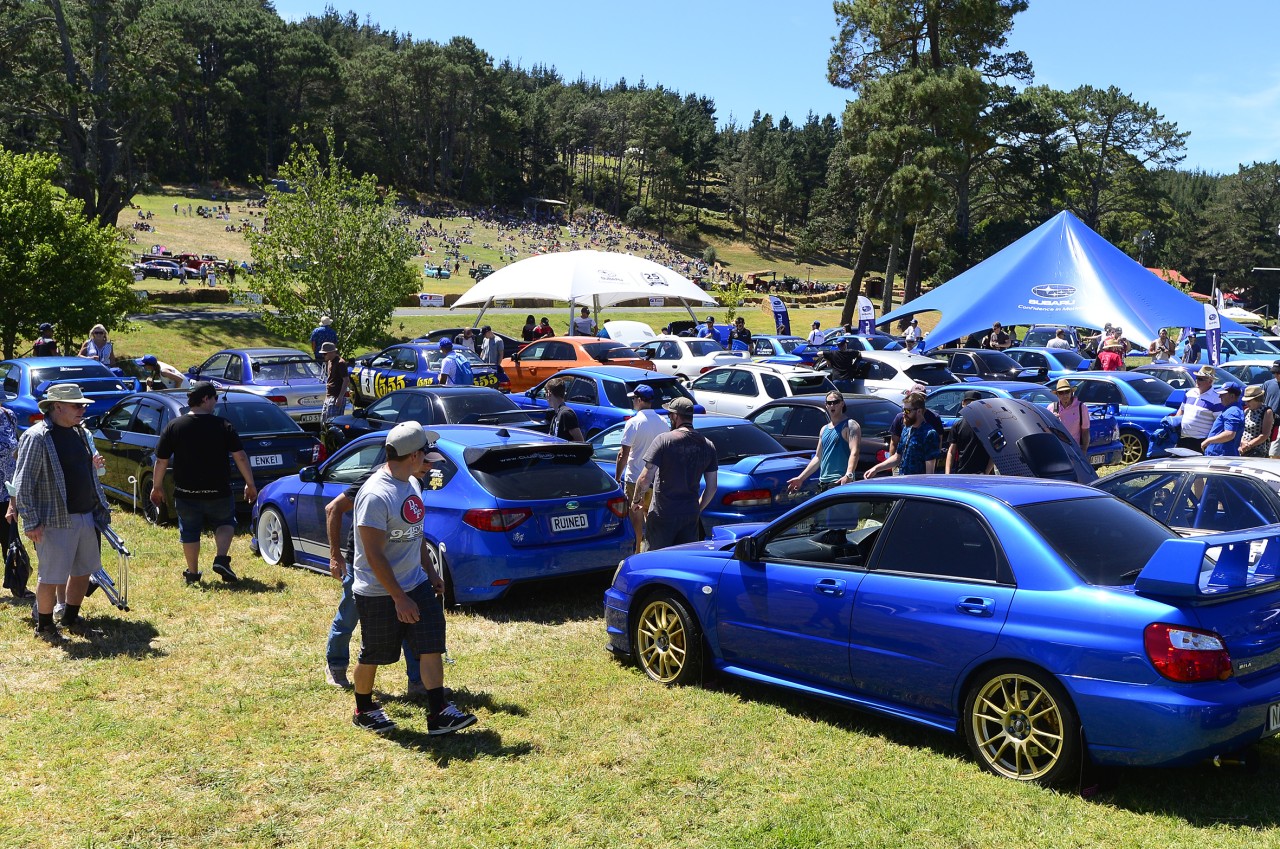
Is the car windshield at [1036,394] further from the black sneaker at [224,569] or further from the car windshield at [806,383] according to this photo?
the black sneaker at [224,569]

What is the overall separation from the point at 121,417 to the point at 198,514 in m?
4.69

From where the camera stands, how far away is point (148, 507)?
12844mm

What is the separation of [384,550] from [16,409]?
43.2ft

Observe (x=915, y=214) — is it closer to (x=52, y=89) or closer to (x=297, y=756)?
(x=52, y=89)

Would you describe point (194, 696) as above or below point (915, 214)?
below

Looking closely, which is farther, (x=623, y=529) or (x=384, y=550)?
(x=623, y=529)

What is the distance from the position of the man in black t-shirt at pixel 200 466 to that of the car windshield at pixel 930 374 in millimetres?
13837

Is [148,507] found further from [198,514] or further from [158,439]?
[198,514]

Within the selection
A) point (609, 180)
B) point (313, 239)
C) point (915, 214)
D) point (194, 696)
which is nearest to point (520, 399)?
point (194, 696)

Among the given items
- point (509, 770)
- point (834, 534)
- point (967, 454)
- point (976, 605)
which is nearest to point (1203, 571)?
point (976, 605)

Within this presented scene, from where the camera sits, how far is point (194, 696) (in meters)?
6.89

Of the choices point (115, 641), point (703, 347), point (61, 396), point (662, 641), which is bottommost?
point (115, 641)

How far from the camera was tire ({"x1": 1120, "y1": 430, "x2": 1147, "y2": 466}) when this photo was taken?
55.3ft

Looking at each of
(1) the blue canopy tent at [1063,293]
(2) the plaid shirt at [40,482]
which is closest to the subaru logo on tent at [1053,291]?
(1) the blue canopy tent at [1063,293]
